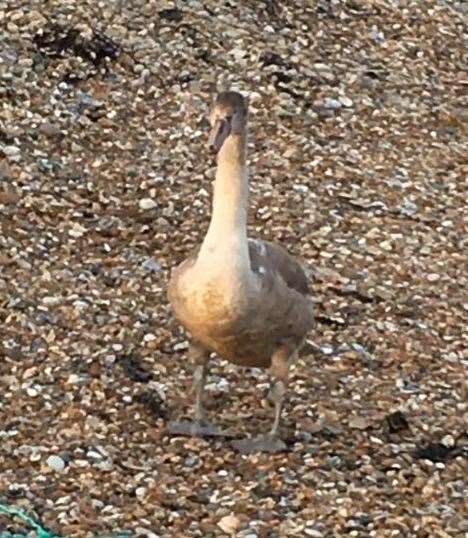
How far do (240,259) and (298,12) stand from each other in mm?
5191

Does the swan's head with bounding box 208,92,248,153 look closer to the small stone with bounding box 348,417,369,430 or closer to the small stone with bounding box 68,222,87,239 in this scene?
the small stone with bounding box 348,417,369,430

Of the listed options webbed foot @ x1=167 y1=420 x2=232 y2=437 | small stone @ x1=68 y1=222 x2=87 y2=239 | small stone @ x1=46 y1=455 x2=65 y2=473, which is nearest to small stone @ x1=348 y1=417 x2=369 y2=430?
webbed foot @ x1=167 y1=420 x2=232 y2=437

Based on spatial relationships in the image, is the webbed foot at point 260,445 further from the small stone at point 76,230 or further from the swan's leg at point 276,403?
the small stone at point 76,230

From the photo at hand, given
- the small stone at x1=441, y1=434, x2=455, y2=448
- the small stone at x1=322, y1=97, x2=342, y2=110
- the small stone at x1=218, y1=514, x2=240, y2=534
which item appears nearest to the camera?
the small stone at x1=218, y1=514, x2=240, y2=534

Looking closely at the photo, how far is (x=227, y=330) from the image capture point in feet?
18.4

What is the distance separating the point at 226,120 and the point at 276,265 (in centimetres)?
61

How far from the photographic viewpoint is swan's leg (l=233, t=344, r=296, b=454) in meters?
5.84

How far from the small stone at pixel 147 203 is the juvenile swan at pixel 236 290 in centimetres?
218

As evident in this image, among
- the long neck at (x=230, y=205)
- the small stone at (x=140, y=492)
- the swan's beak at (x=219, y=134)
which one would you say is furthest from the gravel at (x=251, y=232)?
the swan's beak at (x=219, y=134)

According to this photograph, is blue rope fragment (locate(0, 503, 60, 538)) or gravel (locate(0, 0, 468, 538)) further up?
gravel (locate(0, 0, 468, 538))

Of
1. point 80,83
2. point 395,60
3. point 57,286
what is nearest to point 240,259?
point 57,286

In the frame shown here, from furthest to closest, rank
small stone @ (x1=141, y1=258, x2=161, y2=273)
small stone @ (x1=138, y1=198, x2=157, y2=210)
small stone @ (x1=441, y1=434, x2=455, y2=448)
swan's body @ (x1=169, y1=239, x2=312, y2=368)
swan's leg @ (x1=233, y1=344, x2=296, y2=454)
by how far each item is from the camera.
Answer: small stone @ (x1=138, y1=198, x2=157, y2=210), small stone @ (x1=141, y1=258, x2=161, y2=273), small stone @ (x1=441, y1=434, x2=455, y2=448), swan's leg @ (x1=233, y1=344, x2=296, y2=454), swan's body @ (x1=169, y1=239, x2=312, y2=368)

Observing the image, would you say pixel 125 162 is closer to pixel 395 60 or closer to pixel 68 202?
Result: pixel 68 202

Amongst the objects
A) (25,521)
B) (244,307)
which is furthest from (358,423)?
(25,521)
